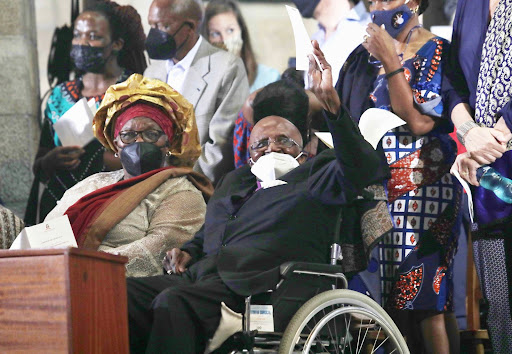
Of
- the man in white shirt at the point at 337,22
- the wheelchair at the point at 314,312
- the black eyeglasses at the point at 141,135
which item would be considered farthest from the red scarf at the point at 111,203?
the man in white shirt at the point at 337,22

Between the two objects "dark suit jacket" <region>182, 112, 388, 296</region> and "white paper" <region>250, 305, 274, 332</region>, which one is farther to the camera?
"dark suit jacket" <region>182, 112, 388, 296</region>

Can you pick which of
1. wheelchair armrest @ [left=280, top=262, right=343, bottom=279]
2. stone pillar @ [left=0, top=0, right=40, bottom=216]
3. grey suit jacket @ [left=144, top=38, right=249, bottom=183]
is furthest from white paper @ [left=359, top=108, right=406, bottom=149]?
stone pillar @ [left=0, top=0, right=40, bottom=216]

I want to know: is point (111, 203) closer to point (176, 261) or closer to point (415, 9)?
point (176, 261)

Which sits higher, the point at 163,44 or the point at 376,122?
the point at 163,44

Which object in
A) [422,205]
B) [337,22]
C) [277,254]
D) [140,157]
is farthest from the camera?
[337,22]

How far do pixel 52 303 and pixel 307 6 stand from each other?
3.06 meters

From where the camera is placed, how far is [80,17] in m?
5.43

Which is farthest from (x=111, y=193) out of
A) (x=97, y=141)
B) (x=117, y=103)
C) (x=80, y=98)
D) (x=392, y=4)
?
(x=392, y=4)

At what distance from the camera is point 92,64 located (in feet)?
17.6

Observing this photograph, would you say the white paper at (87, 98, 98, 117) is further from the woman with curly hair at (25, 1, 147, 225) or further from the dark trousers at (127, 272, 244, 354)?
the dark trousers at (127, 272, 244, 354)

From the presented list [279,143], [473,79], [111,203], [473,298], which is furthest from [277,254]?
[473,298]

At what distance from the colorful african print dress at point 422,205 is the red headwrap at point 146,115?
1175 millimetres

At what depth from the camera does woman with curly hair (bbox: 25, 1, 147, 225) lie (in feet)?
17.5

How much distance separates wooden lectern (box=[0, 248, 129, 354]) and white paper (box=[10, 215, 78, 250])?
231 mm
